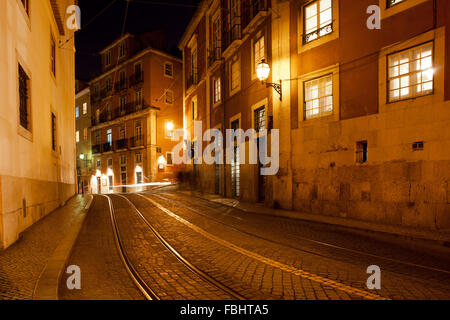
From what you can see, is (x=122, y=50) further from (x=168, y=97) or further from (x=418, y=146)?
(x=418, y=146)

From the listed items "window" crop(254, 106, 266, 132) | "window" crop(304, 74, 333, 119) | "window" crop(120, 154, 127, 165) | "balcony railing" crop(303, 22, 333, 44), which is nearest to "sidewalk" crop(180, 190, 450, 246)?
"window" crop(304, 74, 333, 119)

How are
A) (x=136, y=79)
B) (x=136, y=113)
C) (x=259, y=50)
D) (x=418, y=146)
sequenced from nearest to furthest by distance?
(x=418, y=146) < (x=259, y=50) < (x=136, y=113) < (x=136, y=79)

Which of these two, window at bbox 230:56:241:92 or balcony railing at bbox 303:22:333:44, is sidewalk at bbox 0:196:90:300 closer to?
balcony railing at bbox 303:22:333:44

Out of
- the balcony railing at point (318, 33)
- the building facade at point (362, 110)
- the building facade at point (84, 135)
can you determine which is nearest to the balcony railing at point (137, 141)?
the building facade at point (84, 135)

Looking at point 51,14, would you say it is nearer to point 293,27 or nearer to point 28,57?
point 28,57

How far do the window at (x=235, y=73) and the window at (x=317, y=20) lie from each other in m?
5.85

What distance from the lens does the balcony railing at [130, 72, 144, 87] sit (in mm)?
34594

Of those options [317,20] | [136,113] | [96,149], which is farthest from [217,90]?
[96,149]

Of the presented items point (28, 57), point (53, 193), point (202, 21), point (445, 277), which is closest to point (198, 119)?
point (202, 21)

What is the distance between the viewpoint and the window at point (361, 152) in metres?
10.3

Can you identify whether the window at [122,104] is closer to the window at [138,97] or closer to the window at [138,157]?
the window at [138,97]

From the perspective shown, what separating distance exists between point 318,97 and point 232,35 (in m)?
8.63

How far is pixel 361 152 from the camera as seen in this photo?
10.4 meters

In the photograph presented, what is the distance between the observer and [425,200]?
27.5 ft
